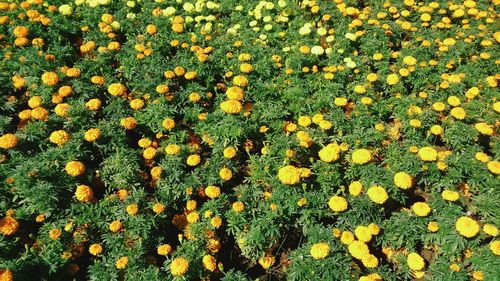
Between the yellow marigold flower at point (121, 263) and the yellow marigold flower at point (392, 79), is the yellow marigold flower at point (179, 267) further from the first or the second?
the yellow marigold flower at point (392, 79)

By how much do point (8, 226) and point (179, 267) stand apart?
1681mm

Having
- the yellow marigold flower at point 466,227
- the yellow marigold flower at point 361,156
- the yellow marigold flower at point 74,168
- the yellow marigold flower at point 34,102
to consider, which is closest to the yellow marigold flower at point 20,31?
the yellow marigold flower at point 34,102

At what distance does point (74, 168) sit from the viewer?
164 inches

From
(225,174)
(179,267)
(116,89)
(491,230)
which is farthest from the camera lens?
(116,89)

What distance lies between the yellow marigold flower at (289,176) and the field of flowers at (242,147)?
24 mm

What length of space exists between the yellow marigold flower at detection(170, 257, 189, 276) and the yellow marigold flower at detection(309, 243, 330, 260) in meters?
1.19

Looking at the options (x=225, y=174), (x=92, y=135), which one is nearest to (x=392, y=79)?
(x=225, y=174)

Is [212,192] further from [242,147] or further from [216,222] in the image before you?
[242,147]

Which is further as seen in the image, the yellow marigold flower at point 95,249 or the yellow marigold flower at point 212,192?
the yellow marigold flower at point 212,192

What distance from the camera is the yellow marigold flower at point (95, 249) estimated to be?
12.1 ft

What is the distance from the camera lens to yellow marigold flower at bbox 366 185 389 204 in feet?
13.4

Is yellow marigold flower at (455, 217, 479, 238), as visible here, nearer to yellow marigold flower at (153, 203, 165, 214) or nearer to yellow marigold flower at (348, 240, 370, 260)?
yellow marigold flower at (348, 240, 370, 260)

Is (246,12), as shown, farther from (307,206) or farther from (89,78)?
(307,206)

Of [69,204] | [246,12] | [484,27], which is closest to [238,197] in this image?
[69,204]
